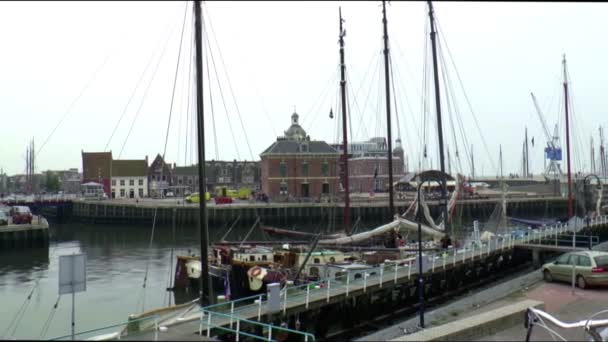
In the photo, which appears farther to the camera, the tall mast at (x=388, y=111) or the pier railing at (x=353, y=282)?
the tall mast at (x=388, y=111)

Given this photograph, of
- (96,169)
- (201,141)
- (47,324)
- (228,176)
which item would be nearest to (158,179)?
(96,169)

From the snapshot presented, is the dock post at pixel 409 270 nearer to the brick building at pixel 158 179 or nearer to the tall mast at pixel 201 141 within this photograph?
the tall mast at pixel 201 141

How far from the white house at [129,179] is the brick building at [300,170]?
42.7 metres

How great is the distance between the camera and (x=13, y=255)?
155 feet

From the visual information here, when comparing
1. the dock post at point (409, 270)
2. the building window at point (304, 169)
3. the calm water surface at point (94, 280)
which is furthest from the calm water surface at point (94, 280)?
the building window at point (304, 169)

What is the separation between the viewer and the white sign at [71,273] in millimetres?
11383

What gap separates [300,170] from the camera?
290 ft

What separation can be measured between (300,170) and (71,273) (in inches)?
3027

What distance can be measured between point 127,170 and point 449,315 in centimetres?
11040

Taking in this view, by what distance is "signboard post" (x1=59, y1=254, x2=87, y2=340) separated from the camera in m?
11.4

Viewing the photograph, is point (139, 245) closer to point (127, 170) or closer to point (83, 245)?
point (83, 245)

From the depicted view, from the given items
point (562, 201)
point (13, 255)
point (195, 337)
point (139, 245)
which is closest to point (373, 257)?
point (195, 337)

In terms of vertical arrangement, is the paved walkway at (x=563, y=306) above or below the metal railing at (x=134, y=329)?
below

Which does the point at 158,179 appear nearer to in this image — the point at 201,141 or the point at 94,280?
the point at 94,280
